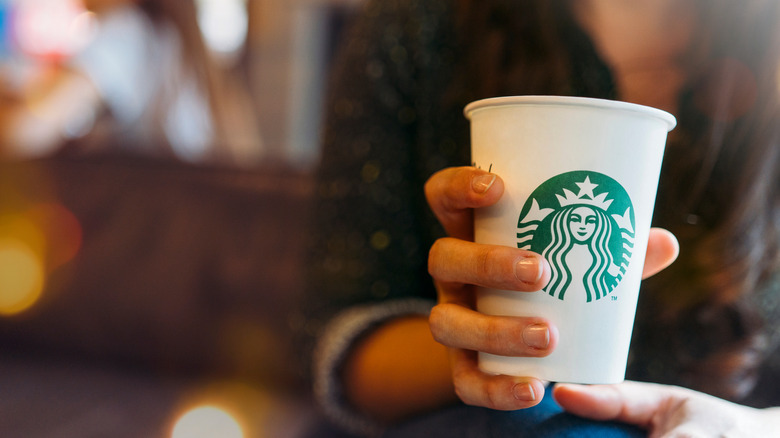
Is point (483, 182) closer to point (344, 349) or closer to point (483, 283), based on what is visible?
point (483, 283)

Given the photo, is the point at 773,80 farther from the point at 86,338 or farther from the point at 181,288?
the point at 86,338

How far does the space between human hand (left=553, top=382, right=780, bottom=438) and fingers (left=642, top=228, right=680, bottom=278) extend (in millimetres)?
126

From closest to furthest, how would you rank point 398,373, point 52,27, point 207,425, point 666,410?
point 666,410, point 398,373, point 207,425, point 52,27

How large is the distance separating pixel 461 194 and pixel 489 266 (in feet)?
0.20

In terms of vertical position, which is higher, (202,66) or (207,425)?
(202,66)

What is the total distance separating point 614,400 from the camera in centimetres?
50

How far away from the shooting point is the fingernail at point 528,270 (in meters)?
0.36

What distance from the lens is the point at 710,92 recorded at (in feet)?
1.73

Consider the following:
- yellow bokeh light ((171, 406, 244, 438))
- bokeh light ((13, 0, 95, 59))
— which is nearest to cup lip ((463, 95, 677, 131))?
yellow bokeh light ((171, 406, 244, 438))

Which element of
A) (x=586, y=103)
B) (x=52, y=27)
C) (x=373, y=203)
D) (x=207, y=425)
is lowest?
(x=207, y=425)

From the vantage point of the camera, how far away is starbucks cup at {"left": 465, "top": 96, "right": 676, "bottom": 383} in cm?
37

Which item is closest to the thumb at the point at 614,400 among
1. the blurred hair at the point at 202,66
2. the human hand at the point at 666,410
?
the human hand at the point at 666,410

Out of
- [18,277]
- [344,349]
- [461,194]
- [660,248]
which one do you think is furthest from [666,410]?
[18,277]

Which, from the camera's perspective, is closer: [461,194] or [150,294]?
[461,194]
